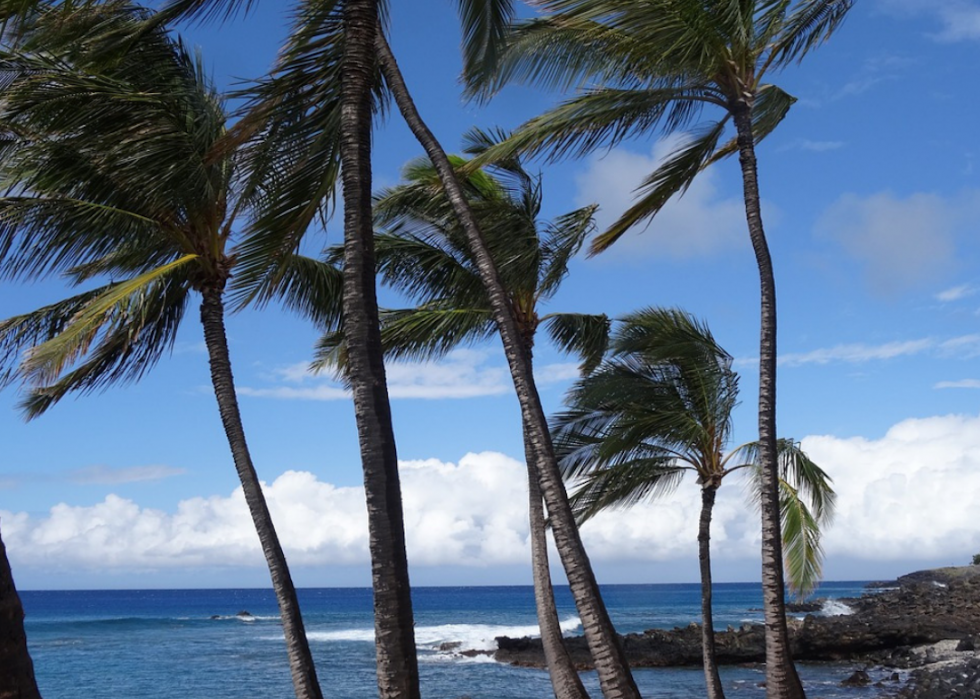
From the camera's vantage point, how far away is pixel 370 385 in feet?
24.5

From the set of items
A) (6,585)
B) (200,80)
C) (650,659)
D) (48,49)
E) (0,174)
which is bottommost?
(650,659)

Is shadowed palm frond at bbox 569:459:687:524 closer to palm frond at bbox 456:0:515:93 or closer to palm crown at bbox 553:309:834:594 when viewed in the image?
palm crown at bbox 553:309:834:594

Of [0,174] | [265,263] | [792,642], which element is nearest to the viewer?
[0,174]

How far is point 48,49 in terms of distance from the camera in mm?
9453

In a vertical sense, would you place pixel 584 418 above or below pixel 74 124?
below

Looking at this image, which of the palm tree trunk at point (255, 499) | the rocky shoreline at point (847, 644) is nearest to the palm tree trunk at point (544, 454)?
the palm tree trunk at point (255, 499)

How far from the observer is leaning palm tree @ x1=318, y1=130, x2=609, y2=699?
15.8 metres

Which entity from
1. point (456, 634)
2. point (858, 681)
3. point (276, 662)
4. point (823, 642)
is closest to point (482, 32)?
point (858, 681)

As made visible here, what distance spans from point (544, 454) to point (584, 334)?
30.0 feet

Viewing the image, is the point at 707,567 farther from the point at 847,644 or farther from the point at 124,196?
the point at 847,644

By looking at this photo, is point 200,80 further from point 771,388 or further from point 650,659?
point 650,659

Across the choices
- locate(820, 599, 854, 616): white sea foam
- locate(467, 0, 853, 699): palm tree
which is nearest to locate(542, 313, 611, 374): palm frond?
locate(467, 0, 853, 699): palm tree

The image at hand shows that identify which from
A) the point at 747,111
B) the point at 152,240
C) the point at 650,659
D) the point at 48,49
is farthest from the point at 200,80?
the point at 650,659

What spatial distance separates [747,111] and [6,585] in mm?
9186
